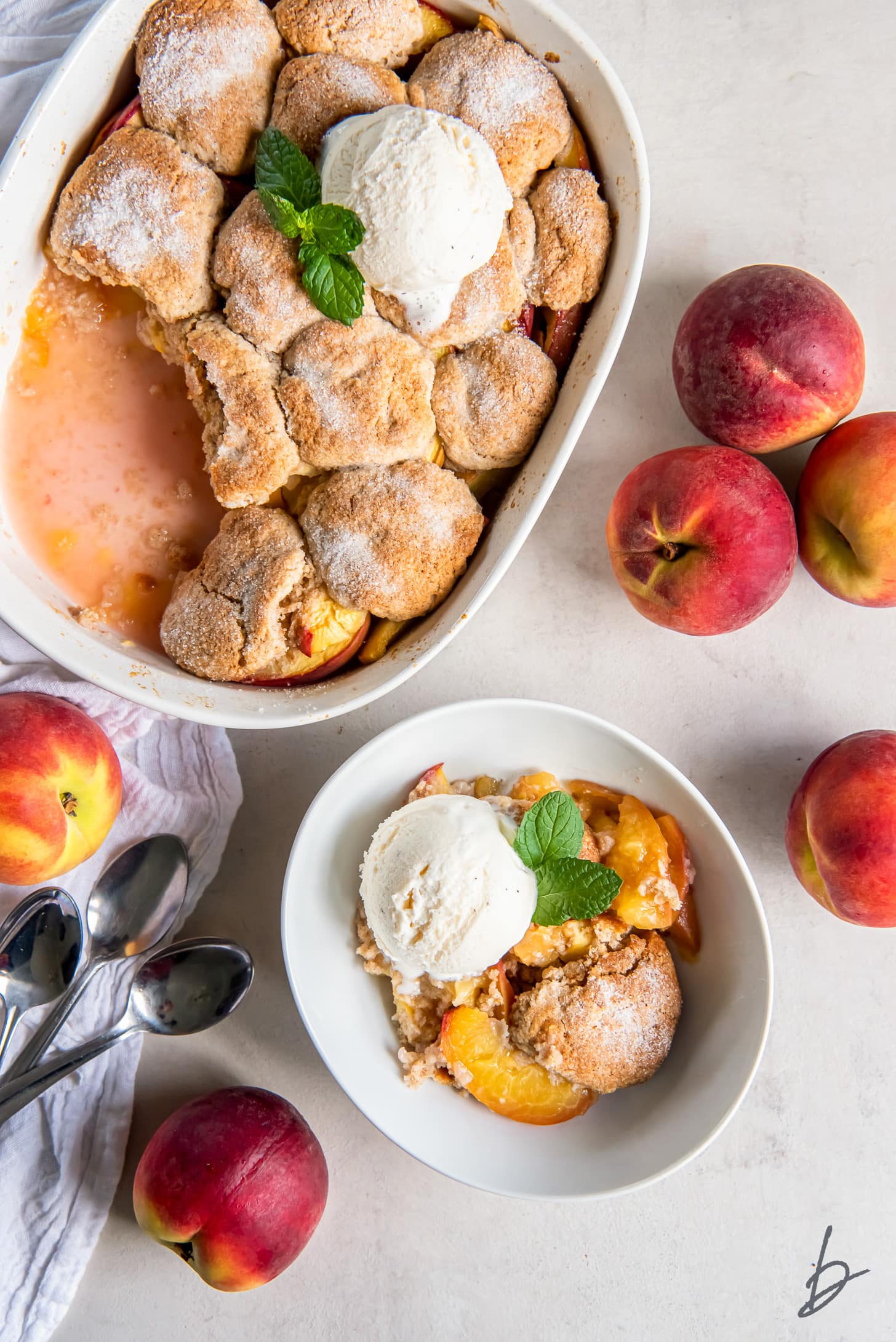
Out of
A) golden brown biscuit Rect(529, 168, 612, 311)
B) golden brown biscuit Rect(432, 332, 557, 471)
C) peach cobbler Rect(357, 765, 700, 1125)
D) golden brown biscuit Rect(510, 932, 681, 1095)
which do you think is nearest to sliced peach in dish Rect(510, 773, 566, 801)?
peach cobbler Rect(357, 765, 700, 1125)

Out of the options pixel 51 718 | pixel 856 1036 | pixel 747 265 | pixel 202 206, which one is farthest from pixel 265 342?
pixel 856 1036

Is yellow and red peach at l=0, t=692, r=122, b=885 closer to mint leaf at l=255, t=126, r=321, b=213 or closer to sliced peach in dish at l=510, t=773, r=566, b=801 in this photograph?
sliced peach in dish at l=510, t=773, r=566, b=801

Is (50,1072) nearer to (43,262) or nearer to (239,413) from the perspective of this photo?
(239,413)

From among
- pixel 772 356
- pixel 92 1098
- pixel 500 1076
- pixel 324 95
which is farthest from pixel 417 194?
pixel 92 1098

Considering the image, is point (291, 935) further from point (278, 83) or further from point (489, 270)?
point (278, 83)

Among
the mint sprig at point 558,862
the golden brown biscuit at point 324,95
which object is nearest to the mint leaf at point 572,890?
the mint sprig at point 558,862
